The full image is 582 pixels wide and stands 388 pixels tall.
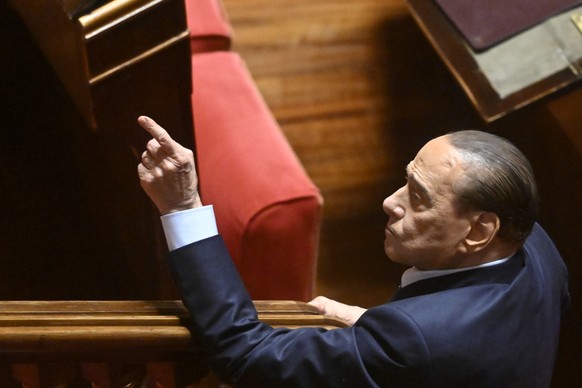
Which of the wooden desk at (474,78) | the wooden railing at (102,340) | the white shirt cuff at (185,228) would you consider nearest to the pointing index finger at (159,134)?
the white shirt cuff at (185,228)

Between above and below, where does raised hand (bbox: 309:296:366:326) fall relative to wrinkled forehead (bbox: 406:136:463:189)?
below

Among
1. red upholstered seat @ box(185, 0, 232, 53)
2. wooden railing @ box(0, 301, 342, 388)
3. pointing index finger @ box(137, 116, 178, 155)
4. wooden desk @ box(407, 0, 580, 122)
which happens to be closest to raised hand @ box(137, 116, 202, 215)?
pointing index finger @ box(137, 116, 178, 155)

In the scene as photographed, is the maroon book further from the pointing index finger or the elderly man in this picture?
the pointing index finger

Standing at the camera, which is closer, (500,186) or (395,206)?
(500,186)

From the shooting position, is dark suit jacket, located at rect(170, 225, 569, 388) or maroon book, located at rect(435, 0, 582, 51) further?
maroon book, located at rect(435, 0, 582, 51)

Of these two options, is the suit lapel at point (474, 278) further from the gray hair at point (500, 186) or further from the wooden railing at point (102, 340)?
the wooden railing at point (102, 340)

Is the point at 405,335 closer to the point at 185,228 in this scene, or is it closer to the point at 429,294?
the point at 429,294

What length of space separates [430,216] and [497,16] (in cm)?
138

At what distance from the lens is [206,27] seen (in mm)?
2666

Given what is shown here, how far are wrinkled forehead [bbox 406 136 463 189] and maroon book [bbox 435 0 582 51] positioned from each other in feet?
4.02

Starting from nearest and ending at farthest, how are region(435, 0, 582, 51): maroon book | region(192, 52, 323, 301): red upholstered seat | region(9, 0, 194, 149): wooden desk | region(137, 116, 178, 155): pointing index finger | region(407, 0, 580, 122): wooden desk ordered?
region(137, 116, 178, 155): pointing index finger
region(9, 0, 194, 149): wooden desk
region(192, 52, 323, 301): red upholstered seat
region(407, 0, 580, 122): wooden desk
region(435, 0, 582, 51): maroon book

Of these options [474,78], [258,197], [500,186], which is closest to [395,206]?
[500,186]

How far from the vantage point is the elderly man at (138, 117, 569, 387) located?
4.31 feet

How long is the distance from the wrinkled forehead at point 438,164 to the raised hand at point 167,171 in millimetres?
328
